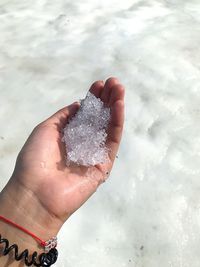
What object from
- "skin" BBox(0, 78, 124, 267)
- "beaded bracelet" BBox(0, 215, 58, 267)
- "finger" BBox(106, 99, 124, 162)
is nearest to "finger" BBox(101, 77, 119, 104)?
"skin" BBox(0, 78, 124, 267)

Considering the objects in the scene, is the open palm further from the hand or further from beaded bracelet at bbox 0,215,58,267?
beaded bracelet at bbox 0,215,58,267

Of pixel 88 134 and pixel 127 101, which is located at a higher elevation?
pixel 88 134

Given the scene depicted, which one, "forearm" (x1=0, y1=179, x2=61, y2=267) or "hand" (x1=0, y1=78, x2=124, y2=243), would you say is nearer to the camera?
"forearm" (x1=0, y1=179, x2=61, y2=267)

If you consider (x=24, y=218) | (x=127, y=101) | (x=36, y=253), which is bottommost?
(x=127, y=101)

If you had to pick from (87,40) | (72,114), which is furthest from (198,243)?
(87,40)

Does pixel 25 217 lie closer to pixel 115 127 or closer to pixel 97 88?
pixel 115 127

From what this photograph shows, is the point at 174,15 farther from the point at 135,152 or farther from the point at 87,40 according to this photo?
the point at 135,152

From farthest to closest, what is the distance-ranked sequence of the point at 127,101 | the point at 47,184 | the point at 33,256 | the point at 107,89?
the point at 127,101 → the point at 107,89 → the point at 47,184 → the point at 33,256

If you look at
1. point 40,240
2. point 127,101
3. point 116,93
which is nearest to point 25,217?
point 40,240
